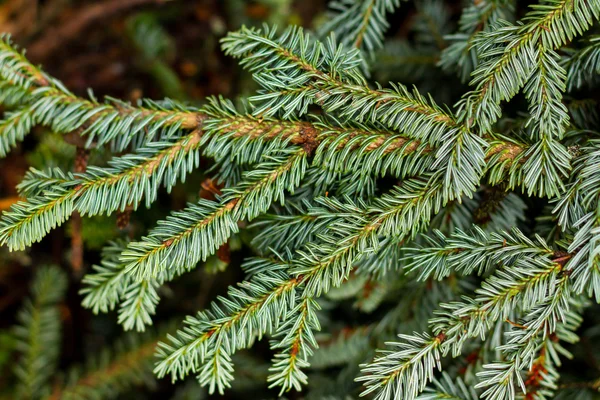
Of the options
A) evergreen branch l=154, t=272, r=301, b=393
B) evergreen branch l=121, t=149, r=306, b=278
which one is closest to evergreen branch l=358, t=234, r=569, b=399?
evergreen branch l=154, t=272, r=301, b=393

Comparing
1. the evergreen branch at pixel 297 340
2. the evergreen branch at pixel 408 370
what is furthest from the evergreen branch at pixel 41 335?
the evergreen branch at pixel 408 370

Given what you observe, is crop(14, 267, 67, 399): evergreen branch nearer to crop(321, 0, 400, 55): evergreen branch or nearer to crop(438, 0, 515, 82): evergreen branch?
crop(321, 0, 400, 55): evergreen branch

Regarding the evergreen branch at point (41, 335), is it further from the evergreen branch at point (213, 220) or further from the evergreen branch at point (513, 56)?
the evergreen branch at point (513, 56)

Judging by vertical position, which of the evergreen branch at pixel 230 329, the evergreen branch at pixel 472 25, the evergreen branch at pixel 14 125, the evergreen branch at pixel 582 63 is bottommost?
the evergreen branch at pixel 230 329

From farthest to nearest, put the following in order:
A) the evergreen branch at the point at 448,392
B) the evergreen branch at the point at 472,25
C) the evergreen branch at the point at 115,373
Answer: the evergreen branch at the point at 115,373
the evergreen branch at the point at 472,25
the evergreen branch at the point at 448,392

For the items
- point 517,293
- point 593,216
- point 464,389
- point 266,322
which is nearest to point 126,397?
point 266,322

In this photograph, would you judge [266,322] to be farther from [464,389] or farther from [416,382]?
[464,389]
